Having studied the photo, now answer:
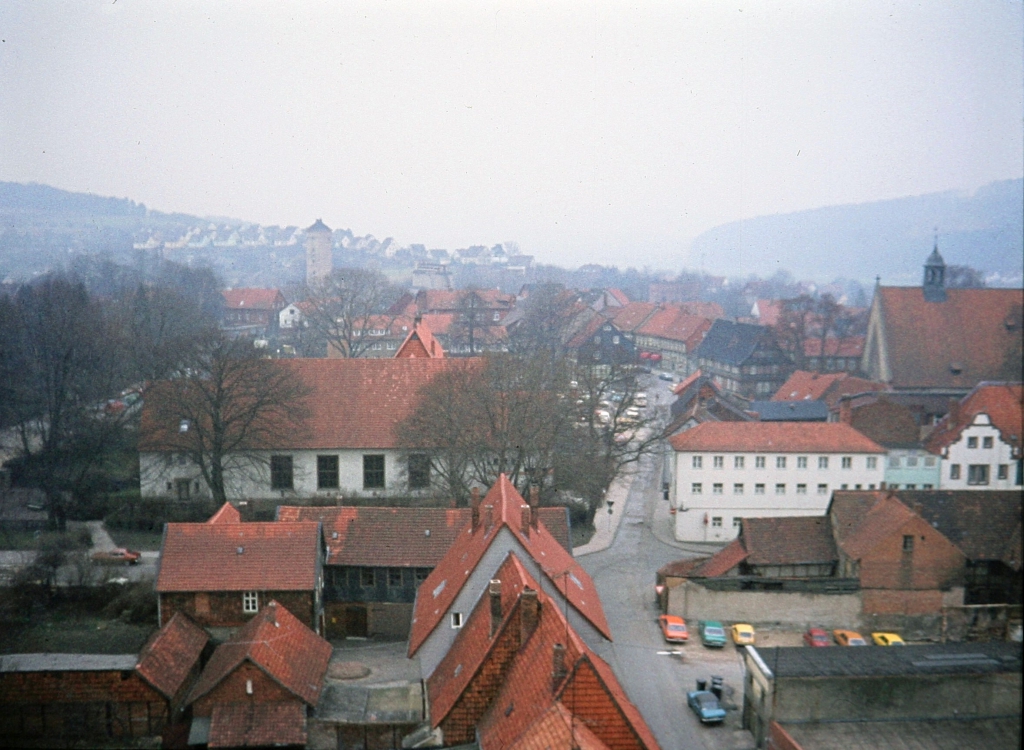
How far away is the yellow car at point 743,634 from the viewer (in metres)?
20.8

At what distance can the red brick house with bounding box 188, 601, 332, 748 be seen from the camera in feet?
53.2

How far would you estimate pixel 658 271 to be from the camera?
103 metres

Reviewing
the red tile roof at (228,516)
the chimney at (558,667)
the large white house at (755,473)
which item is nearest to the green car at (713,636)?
the large white house at (755,473)

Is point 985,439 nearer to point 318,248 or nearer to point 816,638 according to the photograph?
point 816,638

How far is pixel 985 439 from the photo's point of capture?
14.2 meters

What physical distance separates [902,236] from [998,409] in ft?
27.2

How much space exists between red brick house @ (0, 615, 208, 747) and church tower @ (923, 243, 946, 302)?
16.1 metres

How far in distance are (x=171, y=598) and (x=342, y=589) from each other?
3901mm

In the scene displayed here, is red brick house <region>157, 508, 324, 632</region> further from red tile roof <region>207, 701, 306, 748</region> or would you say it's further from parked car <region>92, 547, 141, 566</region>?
parked car <region>92, 547, 141, 566</region>

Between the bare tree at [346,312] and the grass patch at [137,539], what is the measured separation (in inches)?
918

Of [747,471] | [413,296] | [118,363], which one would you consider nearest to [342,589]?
[747,471]

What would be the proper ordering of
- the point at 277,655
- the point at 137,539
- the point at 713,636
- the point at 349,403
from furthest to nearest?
the point at 349,403
the point at 137,539
the point at 713,636
the point at 277,655

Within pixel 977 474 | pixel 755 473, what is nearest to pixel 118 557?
pixel 755 473

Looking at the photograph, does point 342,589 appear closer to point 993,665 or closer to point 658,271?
point 993,665
